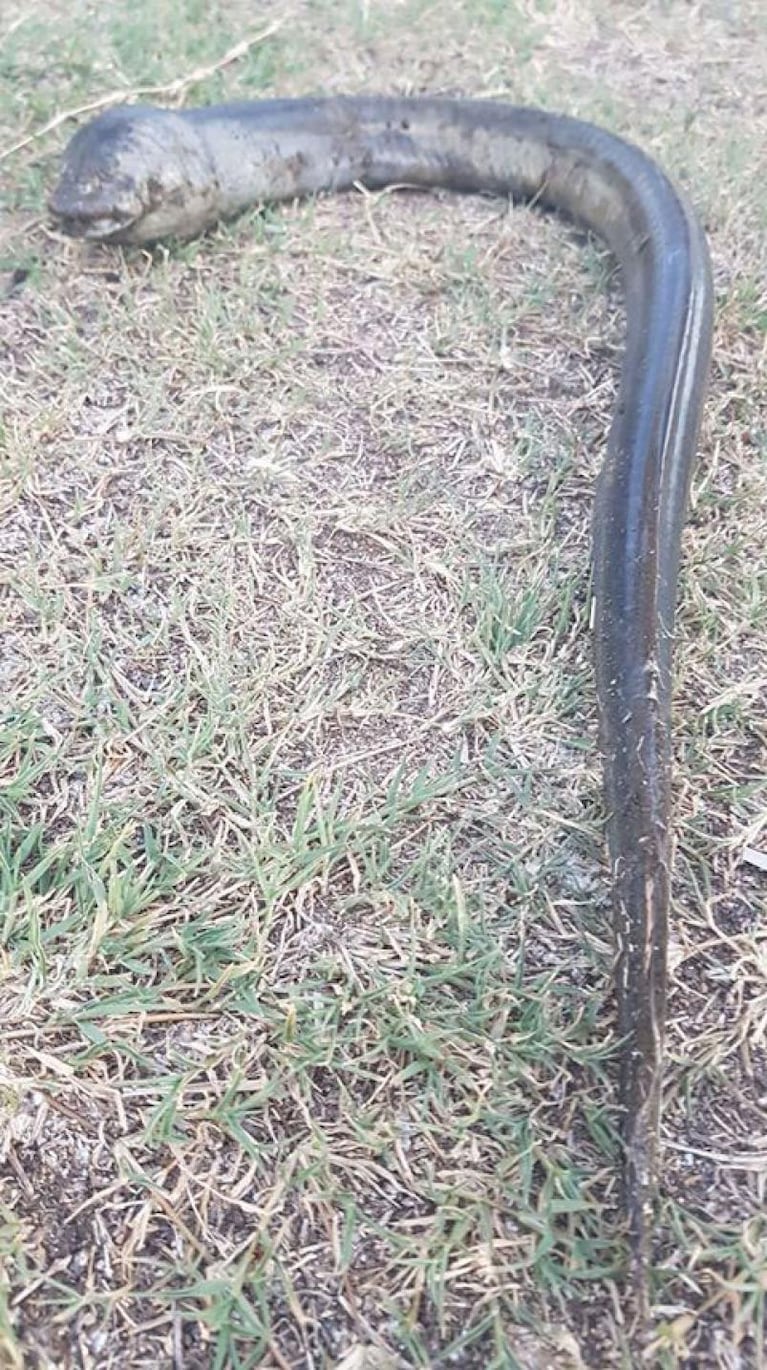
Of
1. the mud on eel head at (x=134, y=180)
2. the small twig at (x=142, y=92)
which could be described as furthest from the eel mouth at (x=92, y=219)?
the small twig at (x=142, y=92)

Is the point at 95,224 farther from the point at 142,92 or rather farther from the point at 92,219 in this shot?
the point at 142,92

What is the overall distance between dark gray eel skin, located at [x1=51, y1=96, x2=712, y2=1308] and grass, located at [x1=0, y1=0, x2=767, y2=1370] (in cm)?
9

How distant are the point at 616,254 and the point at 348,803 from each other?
6.36 feet

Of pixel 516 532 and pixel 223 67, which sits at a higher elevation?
pixel 223 67

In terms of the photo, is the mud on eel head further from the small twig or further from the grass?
the small twig

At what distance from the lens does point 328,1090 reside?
178 centimetres

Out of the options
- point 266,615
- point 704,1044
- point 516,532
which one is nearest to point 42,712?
point 266,615

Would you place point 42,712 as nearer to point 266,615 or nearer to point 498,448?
point 266,615

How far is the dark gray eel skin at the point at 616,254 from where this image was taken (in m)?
1.83

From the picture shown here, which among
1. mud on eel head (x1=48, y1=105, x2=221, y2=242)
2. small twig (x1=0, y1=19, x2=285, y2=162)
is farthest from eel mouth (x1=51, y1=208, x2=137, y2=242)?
small twig (x1=0, y1=19, x2=285, y2=162)

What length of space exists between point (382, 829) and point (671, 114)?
2.92 m

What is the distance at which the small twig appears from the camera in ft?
11.8

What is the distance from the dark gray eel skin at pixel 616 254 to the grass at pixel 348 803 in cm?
9

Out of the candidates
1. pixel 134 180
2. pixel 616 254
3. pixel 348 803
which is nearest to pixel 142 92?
pixel 134 180
